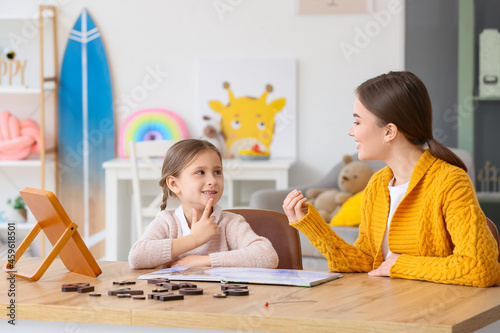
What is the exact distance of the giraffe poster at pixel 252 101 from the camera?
4113mm

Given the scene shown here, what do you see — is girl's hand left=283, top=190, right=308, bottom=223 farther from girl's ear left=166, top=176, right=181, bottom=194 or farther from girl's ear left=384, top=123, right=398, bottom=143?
girl's ear left=166, top=176, right=181, bottom=194

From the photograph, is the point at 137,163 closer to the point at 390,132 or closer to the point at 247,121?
the point at 247,121

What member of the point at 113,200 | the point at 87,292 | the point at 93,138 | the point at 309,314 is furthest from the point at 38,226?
the point at 93,138

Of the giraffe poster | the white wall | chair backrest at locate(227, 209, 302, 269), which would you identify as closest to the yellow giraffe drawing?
the giraffe poster

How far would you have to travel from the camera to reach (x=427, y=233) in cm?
146

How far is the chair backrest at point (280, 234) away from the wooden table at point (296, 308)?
0.41 meters

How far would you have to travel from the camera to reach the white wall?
159 inches

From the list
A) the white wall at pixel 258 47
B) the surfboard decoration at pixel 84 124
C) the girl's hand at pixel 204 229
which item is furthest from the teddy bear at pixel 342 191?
the girl's hand at pixel 204 229

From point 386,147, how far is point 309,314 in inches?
22.1

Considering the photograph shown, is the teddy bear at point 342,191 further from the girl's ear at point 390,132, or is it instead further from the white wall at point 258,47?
the girl's ear at point 390,132

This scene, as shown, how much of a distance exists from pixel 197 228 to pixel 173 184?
20cm

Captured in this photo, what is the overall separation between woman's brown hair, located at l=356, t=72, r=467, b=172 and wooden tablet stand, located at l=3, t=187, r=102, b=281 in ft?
2.19

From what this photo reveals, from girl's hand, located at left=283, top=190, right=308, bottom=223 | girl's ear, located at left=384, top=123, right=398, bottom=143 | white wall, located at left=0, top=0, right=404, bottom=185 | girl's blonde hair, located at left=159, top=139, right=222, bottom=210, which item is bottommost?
girl's hand, located at left=283, top=190, right=308, bottom=223

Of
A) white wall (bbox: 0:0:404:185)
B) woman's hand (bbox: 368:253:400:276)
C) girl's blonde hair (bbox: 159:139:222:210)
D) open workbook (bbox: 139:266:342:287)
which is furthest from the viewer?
white wall (bbox: 0:0:404:185)
